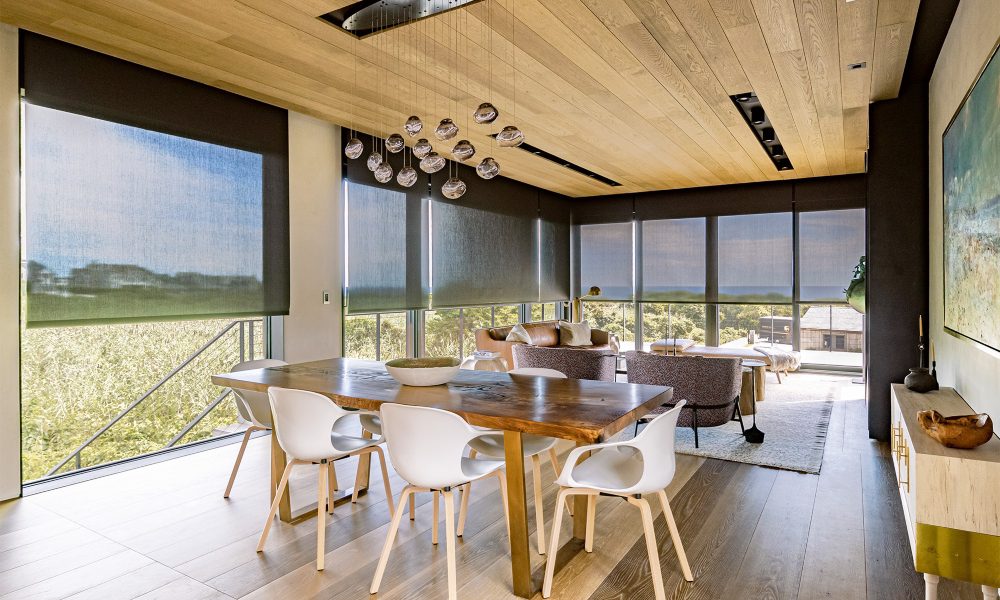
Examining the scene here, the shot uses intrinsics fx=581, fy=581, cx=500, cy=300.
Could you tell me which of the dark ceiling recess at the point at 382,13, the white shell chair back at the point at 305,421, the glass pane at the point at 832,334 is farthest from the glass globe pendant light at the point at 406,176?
the glass pane at the point at 832,334

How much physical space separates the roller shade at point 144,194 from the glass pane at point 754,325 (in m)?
6.39

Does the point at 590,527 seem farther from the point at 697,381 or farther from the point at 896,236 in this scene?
the point at 896,236

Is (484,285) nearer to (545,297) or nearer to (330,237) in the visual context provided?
(545,297)

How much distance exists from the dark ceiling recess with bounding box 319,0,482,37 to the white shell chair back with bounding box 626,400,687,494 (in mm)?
2239

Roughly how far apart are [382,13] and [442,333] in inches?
179

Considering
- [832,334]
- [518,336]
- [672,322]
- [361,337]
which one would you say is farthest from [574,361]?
[832,334]

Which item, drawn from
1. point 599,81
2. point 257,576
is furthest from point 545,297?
point 257,576

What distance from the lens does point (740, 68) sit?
3.84 m

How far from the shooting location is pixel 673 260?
8.89 meters

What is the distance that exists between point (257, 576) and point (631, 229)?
7.77 metres

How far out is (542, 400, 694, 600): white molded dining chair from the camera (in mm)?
2236

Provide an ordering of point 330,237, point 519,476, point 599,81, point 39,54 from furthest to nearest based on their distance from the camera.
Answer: point 330,237 → point 599,81 → point 39,54 → point 519,476

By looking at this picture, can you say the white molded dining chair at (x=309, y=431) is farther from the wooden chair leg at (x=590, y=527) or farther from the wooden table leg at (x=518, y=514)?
the wooden chair leg at (x=590, y=527)

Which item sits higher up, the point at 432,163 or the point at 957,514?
the point at 432,163
